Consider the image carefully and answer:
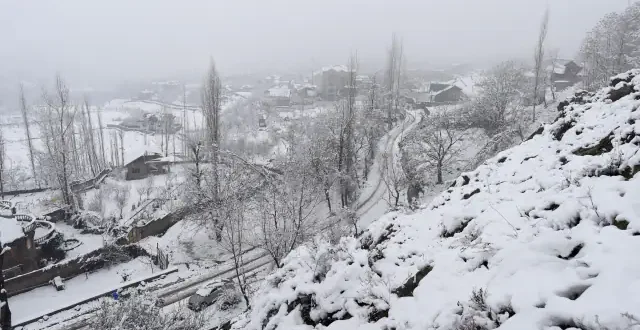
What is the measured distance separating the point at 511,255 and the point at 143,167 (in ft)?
154

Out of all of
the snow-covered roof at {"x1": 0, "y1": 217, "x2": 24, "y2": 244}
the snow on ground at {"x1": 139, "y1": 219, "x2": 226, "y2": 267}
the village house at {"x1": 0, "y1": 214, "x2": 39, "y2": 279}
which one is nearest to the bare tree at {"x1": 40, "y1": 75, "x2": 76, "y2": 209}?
the snow-covered roof at {"x1": 0, "y1": 217, "x2": 24, "y2": 244}

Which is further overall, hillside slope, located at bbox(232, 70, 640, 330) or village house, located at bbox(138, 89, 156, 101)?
village house, located at bbox(138, 89, 156, 101)

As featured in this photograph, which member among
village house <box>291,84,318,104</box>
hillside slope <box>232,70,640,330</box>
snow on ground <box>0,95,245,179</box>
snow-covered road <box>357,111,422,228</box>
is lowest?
snow on ground <box>0,95,245,179</box>

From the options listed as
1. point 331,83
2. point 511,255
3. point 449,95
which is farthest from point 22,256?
point 331,83

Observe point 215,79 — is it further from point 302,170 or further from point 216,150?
point 302,170

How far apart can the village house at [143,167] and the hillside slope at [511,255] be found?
131ft

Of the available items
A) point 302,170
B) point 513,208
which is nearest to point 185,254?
point 302,170

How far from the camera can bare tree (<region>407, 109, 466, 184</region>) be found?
1332 inches

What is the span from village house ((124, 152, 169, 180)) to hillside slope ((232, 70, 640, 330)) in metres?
39.9

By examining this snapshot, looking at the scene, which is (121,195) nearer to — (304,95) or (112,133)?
(112,133)

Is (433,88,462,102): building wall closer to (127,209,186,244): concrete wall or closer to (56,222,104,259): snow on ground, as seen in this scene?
(127,209,186,244): concrete wall

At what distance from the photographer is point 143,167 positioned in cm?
4612

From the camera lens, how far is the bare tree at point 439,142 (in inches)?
1332

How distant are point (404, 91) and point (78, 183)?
189 feet
